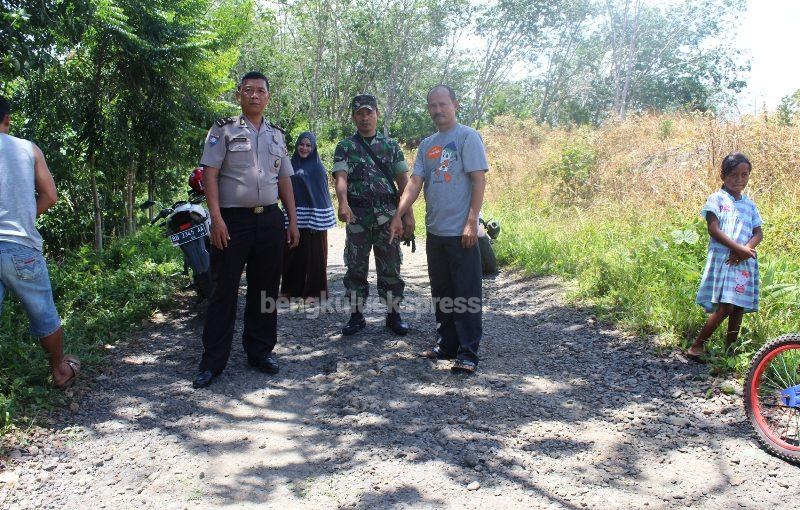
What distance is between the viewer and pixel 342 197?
455 cm

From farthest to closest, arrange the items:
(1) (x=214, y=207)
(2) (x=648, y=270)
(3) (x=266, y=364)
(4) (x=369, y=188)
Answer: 1. (2) (x=648, y=270)
2. (4) (x=369, y=188)
3. (3) (x=266, y=364)
4. (1) (x=214, y=207)

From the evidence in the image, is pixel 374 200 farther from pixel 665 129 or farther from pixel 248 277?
pixel 665 129

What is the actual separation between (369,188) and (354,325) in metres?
1.21

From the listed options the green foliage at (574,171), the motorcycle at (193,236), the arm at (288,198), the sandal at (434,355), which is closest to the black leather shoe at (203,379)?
the motorcycle at (193,236)

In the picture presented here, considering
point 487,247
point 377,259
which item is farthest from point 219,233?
point 487,247

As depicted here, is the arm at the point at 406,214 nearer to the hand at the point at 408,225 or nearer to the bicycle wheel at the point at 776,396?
the hand at the point at 408,225

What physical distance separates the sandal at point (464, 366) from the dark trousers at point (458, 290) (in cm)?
4

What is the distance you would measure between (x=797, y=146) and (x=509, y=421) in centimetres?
566

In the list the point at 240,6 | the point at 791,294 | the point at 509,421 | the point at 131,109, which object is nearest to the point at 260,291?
the point at 509,421

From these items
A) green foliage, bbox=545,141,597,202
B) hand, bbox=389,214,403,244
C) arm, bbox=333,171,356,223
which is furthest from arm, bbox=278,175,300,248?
green foliage, bbox=545,141,597,202

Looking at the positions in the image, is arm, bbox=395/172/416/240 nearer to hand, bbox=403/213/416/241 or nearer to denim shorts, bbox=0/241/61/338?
hand, bbox=403/213/416/241

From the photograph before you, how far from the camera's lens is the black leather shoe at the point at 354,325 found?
5.04 meters

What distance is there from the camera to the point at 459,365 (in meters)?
4.12

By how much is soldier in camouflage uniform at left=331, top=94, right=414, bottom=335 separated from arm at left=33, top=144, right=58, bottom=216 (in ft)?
6.32
